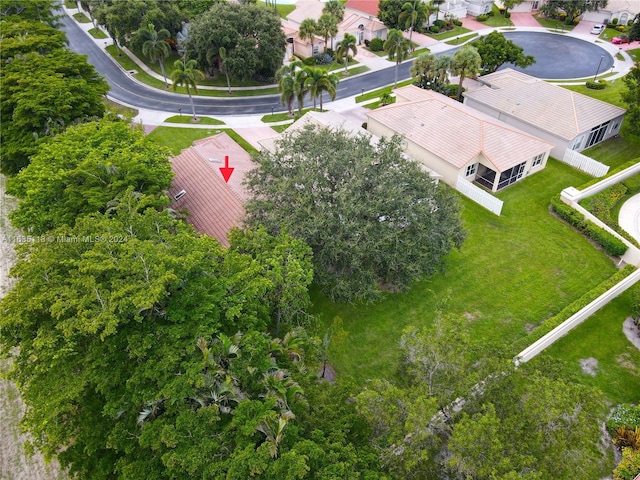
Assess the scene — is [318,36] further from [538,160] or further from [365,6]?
[538,160]

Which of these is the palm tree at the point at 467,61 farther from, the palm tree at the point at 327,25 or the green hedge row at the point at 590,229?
the palm tree at the point at 327,25

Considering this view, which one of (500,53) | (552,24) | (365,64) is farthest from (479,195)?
(552,24)

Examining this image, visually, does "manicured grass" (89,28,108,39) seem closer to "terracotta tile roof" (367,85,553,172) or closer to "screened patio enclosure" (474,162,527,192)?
"terracotta tile roof" (367,85,553,172)

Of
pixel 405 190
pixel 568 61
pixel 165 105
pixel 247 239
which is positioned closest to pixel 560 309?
pixel 405 190

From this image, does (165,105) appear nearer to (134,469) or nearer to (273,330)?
(273,330)

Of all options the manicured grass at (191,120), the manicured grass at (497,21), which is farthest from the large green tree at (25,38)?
the manicured grass at (497,21)

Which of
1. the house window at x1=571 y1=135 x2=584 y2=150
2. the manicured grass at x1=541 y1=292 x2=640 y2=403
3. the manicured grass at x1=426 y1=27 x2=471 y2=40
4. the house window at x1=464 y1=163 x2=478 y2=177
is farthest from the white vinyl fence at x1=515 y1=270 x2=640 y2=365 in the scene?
the manicured grass at x1=426 y1=27 x2=471 y2=40
